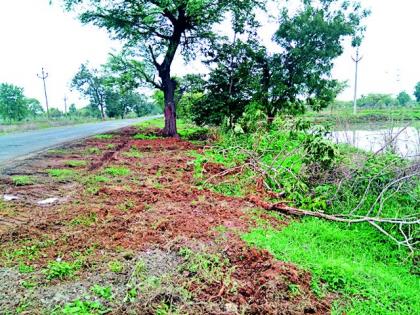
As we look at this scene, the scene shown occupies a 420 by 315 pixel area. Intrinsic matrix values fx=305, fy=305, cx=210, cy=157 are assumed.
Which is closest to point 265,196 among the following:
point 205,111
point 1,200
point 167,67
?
point 1,200

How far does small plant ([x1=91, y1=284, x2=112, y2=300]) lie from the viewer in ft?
6.97

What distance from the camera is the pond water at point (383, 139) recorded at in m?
5.33

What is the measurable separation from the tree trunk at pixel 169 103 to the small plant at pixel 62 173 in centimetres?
710

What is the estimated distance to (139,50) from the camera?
12117 mm

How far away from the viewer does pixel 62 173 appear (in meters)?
5.56

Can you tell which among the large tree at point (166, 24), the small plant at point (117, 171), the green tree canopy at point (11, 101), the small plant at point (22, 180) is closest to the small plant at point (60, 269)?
the small plant at point (22, 180)

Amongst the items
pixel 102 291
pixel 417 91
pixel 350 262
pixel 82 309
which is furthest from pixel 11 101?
pixel 417 91

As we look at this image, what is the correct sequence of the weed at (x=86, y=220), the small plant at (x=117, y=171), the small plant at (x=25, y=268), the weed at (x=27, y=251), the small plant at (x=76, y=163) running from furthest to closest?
1. the small plant at (x=76, y=163)
2. the small plant at (x=117, y=171)
3. the weed at (x=86, y=220)
4. the weed at (x=27, y=251)
5. the small plant at (x=25, y=268)

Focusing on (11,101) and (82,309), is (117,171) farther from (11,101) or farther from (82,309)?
(11,101)

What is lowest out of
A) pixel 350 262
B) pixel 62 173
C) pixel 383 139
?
pixel 350 262

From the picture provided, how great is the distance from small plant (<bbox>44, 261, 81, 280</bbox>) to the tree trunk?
10286 millimetres

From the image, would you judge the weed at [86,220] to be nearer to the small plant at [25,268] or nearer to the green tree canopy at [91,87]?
the small plant at [25,268]

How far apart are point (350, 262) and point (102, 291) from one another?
7.47ft

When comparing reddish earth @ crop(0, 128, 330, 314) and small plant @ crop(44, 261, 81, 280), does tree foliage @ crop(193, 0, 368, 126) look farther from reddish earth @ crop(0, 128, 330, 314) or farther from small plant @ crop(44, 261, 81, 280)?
small plant @ crop(44, 261, 81, 280)
